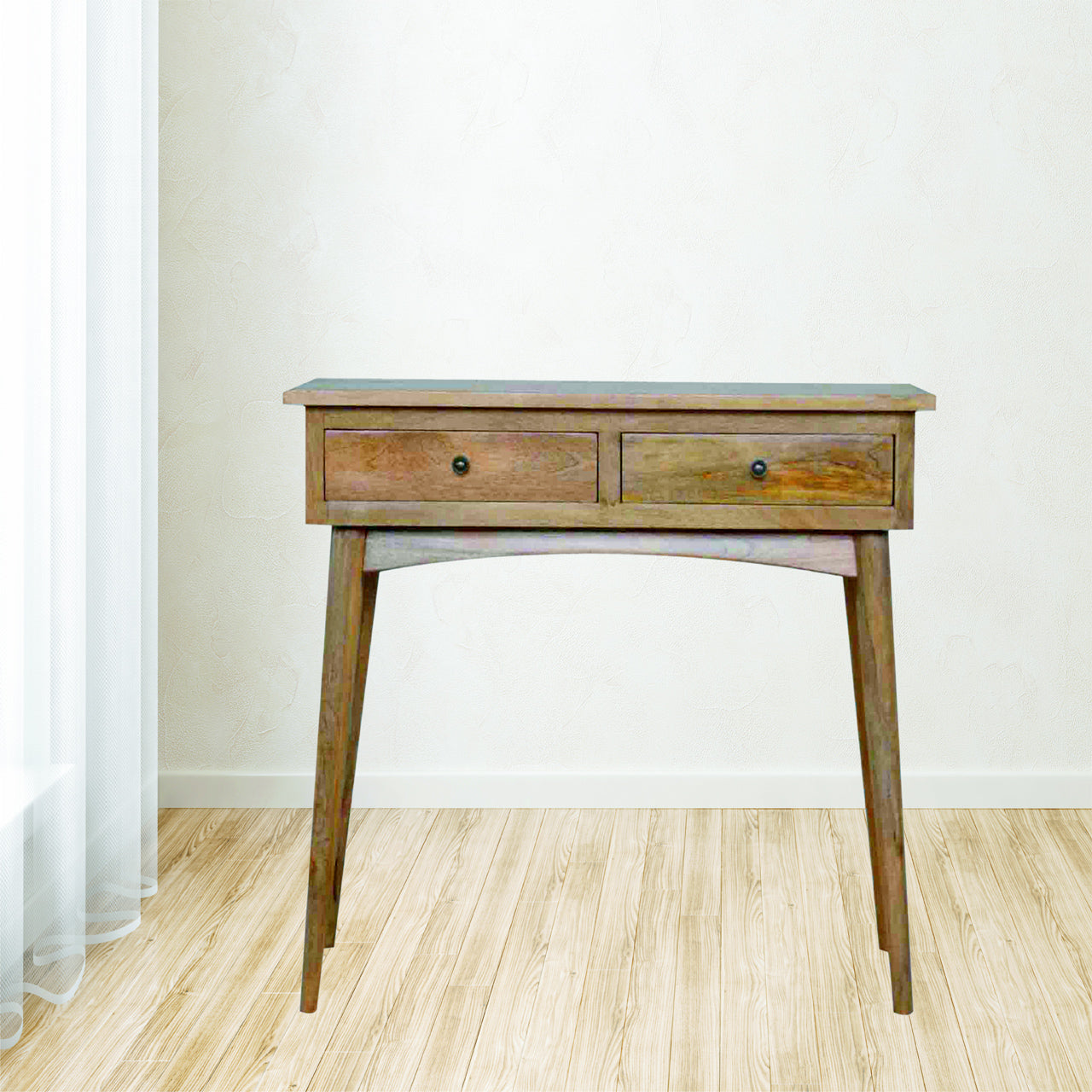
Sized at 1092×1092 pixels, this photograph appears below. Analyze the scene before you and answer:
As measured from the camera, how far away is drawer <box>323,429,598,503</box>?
1.59 m

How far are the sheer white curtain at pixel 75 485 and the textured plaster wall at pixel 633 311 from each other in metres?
0.39

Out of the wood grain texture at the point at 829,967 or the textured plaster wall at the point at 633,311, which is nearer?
the wood grain texture at the point at 829,967

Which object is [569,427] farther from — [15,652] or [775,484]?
[15,652]

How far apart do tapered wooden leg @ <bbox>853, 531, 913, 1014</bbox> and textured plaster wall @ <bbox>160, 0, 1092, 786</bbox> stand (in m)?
0.79

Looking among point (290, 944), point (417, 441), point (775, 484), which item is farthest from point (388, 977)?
point (775, 484)

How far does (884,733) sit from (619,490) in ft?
1.51

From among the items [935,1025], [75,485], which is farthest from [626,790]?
[75,485]

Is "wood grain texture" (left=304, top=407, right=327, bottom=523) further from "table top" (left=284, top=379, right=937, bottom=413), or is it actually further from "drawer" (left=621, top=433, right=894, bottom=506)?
"drawer" (left=621, top=433, right=894, bottom=506)

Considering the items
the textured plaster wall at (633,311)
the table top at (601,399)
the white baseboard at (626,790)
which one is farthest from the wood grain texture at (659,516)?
the white baseboard at (626,790)

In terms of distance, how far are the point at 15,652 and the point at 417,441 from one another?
1.89ft

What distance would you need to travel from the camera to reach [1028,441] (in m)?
2.37

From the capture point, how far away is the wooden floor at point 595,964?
1.52 m

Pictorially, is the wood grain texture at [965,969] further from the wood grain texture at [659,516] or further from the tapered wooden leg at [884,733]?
the wood grain texture at [659,516]

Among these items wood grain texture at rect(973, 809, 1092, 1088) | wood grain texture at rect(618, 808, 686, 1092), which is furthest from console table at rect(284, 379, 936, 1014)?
wood grain texture at rect(618, 808, 686, 1092)
